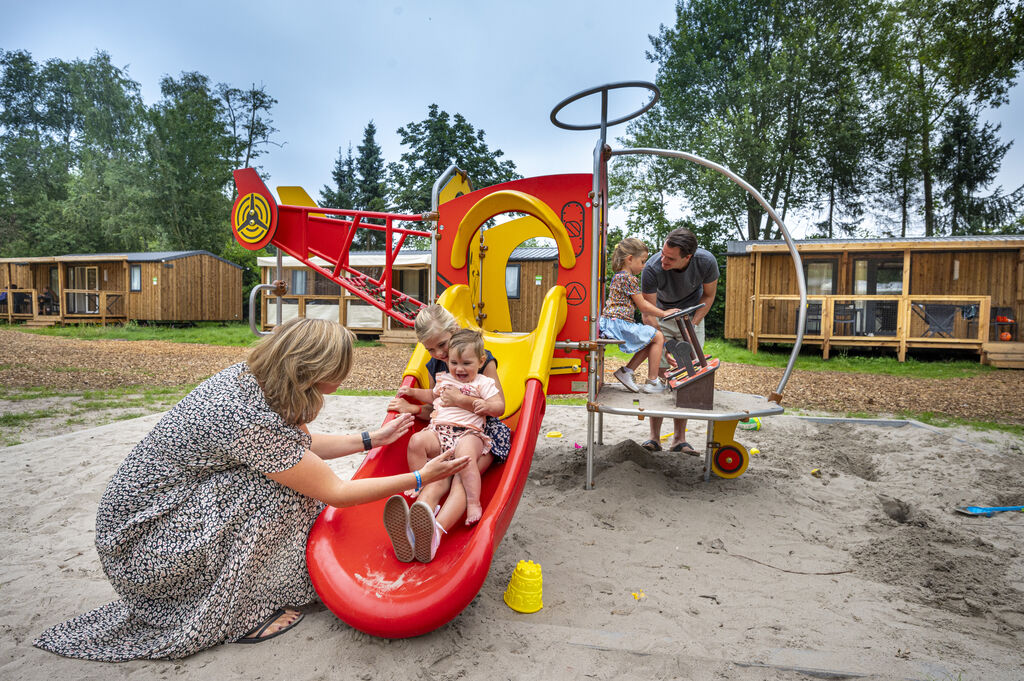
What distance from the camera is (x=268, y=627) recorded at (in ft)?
6.84

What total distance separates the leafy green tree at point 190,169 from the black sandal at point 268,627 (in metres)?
29.2

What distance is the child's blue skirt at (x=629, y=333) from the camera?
4.30m

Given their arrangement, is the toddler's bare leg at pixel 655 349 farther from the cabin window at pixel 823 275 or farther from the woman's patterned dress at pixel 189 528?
the cabin window at pixel 823 275

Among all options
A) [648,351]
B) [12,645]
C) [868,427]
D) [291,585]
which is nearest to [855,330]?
[868,427]

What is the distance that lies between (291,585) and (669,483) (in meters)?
2.79

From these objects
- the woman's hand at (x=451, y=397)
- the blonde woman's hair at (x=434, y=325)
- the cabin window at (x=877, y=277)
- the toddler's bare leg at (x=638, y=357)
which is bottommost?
the woman's hand at (x=451, y=397)

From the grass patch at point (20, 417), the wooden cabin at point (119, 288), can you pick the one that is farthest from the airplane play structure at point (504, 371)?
the wooden cabin at point (119, 288)

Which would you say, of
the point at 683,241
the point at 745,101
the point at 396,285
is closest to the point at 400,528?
the point at 683,241

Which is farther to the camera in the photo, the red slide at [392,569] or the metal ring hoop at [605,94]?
the metal ring hoop at [605,94]

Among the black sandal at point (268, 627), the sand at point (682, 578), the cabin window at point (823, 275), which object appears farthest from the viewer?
the cabin window at point (823, 275)

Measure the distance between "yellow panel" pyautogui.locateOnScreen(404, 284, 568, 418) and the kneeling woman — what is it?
151 centimetres

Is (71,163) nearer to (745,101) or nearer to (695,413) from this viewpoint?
(745,101)

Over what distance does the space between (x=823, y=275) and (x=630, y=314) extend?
1273 centimetres

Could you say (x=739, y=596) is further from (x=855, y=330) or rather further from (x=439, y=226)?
(x=855, y=330)
